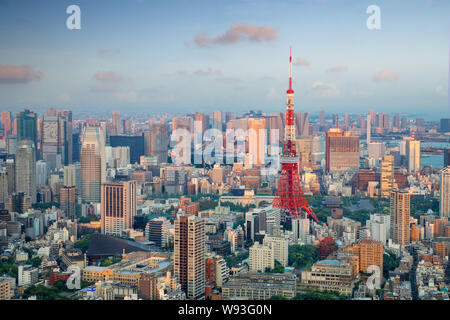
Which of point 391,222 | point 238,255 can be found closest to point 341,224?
point 391,222

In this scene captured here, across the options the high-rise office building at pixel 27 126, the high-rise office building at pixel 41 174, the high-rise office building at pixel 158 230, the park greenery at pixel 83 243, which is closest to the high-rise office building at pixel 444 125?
the high-rise office building at pixel 158 230

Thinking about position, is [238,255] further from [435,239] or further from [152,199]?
[152,199]

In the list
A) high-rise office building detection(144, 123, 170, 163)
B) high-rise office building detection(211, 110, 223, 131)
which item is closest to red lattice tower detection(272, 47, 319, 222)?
high-rise office building detection(211, 110, 223, 131)

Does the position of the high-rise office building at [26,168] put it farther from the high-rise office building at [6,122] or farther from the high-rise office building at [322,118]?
the high-rise office building at [322,118]

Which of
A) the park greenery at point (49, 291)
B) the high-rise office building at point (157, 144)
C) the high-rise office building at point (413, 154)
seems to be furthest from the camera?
the high-rise office building at point (157, 144)

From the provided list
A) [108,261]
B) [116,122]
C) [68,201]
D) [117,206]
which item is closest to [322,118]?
[116,122]

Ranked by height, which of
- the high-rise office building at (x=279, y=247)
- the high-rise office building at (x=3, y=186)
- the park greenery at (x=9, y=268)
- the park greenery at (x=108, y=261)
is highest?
the high-rise office building at (x=3, y=186)

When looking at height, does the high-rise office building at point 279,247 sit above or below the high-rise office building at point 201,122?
below
